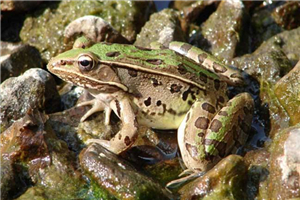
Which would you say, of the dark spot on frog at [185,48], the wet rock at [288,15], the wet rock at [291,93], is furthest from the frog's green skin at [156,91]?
the wet rock at [288,15]

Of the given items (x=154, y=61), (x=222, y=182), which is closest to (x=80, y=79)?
(x=154, y=61)

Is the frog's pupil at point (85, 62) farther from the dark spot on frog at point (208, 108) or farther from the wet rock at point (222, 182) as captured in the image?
the wet rock at point (222, 182)

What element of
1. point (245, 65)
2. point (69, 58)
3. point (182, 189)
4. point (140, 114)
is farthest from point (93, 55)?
point (245, 65)

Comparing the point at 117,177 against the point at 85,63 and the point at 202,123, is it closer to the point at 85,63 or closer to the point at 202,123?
the point at 202,123

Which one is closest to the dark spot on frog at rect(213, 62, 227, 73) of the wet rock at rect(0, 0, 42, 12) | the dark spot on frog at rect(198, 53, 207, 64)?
the dark spot on frog at rect(198, 53, 207, 64)

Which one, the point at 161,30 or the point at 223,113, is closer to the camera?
the point at 223,113

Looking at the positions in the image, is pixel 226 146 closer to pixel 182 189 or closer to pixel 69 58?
pixel 182 189
